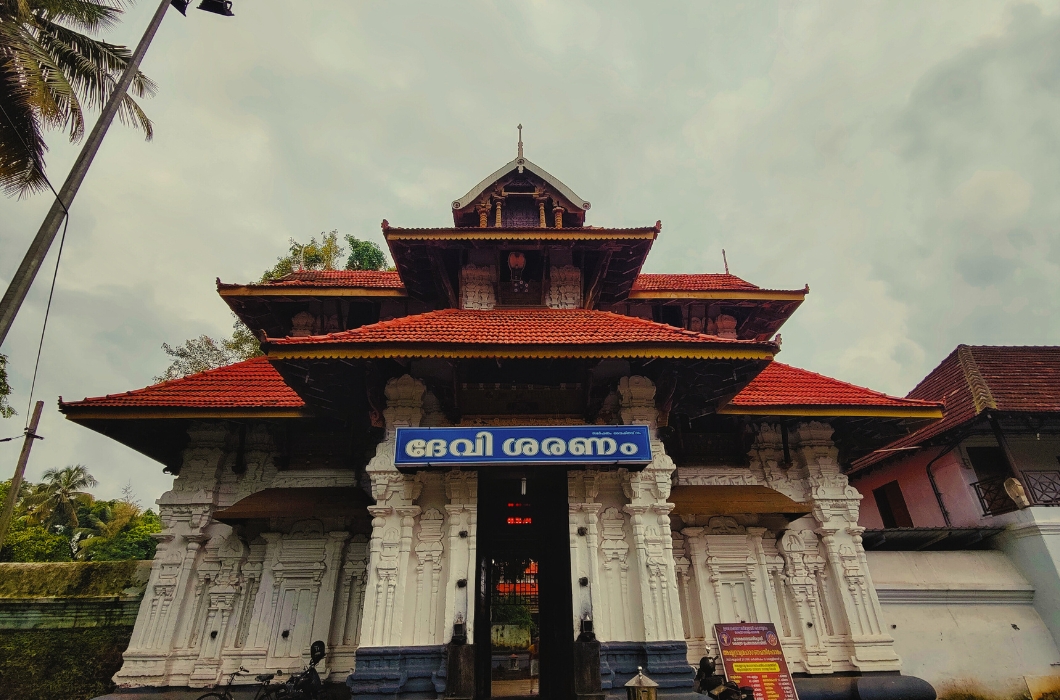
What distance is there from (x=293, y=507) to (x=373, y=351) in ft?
10.9

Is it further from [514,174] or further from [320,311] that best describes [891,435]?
[320,311]

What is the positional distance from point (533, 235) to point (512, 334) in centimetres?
295

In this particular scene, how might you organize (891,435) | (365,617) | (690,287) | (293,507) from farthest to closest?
(690,287), (891,435), (293,507), (365,617)

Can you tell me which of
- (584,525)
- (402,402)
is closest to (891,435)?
(584,525)

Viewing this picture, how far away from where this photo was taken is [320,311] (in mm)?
11617

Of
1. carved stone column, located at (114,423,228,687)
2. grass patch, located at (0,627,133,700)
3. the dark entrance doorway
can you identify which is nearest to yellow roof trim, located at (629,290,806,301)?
the dark entrance doorway

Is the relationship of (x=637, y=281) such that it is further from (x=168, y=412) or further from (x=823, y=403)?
(x=168, y=412)

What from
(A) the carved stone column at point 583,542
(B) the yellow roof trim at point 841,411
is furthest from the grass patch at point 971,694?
(A) the carved stone column at point 583,542

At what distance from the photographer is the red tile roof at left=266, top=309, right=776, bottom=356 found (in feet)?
23.6

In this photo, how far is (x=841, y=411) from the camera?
9.12 metres

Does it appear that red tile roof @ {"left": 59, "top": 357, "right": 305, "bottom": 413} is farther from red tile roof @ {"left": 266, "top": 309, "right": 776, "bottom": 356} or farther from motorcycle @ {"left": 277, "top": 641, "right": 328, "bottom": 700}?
motorcycle @ {"left": 277, "top": 641, "right": 328, "bottom": 700}

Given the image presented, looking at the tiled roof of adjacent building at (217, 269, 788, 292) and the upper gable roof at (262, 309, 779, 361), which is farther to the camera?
the tiled roof of adjacent building at (217, 269, 788, 292)

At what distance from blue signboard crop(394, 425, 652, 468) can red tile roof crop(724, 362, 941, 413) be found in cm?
302

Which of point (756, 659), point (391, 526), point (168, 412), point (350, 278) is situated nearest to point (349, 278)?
point (350, 278)
